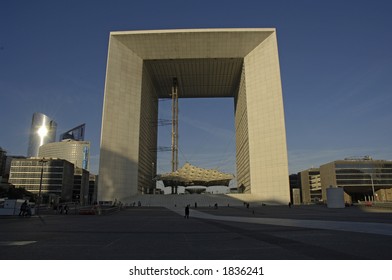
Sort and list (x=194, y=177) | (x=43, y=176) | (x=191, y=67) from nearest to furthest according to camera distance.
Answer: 1. (x=191, y=67)
2. (x=194, y=177)
3. (x=43, y=176)

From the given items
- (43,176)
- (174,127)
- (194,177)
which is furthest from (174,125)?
(43,176)

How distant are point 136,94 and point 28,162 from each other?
7938 centimetres

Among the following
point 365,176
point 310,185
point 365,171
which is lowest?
point 310,185

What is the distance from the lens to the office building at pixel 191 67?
63875mm

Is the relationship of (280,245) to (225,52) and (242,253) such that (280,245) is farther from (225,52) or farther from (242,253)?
(225,52)

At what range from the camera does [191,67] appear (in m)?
77.6

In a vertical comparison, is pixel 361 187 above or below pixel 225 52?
below

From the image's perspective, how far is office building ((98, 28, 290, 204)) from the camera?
63875mm

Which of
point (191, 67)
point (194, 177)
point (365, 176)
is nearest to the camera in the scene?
point (191, 67)

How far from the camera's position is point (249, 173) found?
6781 cm

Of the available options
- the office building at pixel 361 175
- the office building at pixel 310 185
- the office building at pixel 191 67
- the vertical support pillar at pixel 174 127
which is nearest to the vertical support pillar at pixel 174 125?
the vertical support pillar at pixel 174 127

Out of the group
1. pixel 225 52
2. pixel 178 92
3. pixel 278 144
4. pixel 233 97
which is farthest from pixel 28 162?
pixel 278 144

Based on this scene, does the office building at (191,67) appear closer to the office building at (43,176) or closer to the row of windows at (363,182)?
the row of windows at (363,182)

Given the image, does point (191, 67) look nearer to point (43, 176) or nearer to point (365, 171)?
point (365, 171)
